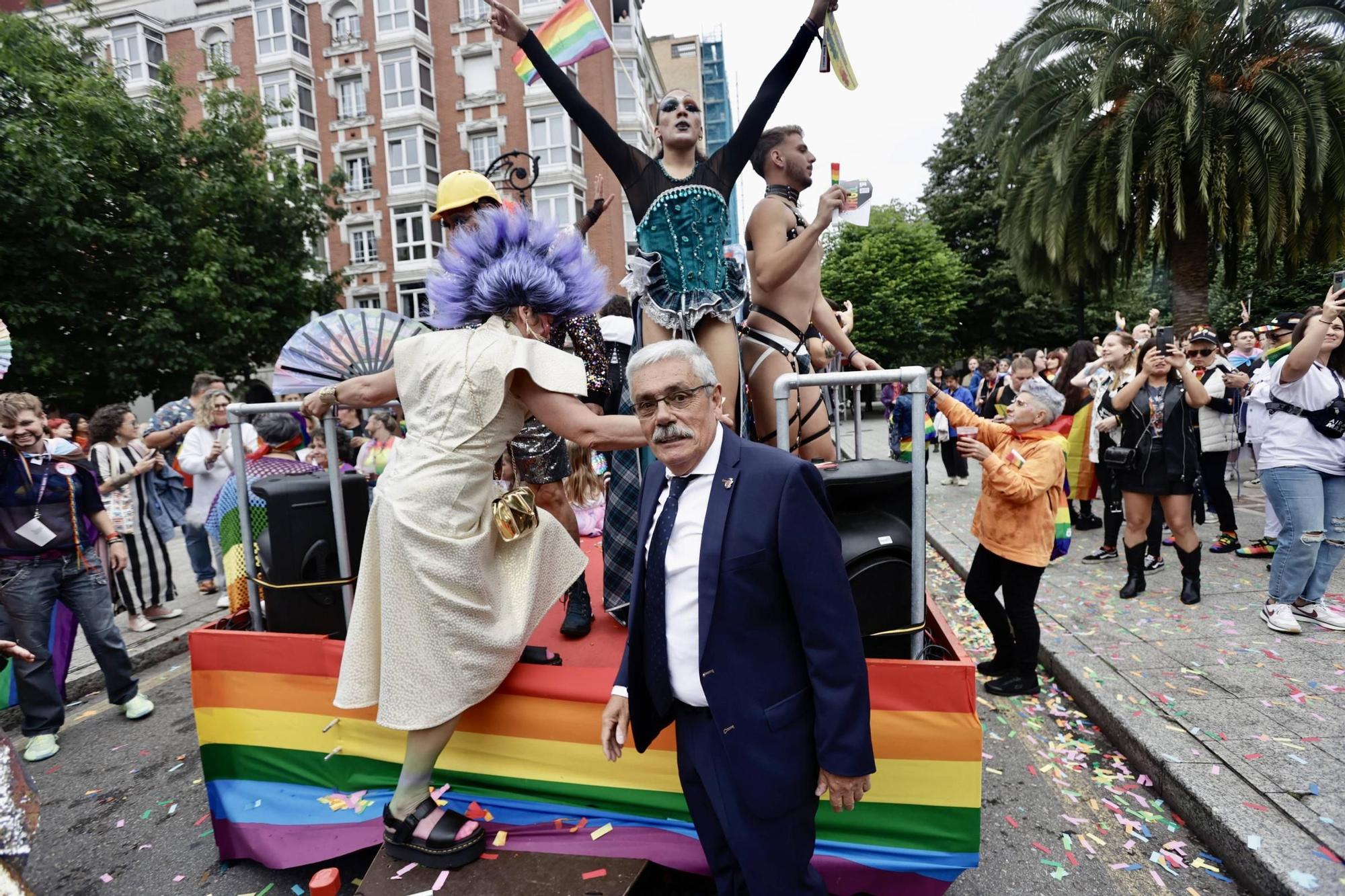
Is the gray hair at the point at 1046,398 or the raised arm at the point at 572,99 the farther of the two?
the gray hair at the point at 1046,398

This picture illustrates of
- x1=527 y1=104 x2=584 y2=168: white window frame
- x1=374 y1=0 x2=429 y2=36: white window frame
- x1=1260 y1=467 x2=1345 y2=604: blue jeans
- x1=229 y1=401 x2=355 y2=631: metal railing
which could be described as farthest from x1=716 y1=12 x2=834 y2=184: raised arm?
x1=374 y1=0 x2=429 y2=36: white window frame

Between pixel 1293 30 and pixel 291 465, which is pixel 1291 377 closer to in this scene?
pixel 291 465

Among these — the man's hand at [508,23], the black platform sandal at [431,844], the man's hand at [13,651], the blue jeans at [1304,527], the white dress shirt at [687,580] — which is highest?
the man's hand at [508,23]

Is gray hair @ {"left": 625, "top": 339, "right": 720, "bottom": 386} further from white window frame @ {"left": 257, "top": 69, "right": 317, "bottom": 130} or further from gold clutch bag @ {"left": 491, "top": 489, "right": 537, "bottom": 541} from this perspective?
white window frame @ {"left": 257, "top": 69, "right": 317, "bottom": 130}

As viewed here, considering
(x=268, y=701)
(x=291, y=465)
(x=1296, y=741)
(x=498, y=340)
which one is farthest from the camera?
(x=291, y=465)

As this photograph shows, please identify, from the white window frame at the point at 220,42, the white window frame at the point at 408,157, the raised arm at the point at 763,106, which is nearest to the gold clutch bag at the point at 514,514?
the raised arm at the point at 763,106

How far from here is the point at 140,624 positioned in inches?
244

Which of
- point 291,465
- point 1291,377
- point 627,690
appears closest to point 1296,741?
point 1291,377

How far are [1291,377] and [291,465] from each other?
634 centimetres

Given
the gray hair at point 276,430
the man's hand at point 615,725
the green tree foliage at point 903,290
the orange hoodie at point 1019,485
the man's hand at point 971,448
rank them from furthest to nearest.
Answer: the green tree foliage at point 903,290, the gray hair at point 276,430, the orange hoodie at point 1019,485, the man's hand at point 971,448, the man's hand at point 615,725

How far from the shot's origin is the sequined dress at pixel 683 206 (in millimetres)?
3023

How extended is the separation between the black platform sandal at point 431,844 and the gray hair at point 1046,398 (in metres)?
3.37

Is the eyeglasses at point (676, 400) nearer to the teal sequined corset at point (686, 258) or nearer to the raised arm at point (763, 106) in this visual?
the teal sequined corset at point (686, 258)

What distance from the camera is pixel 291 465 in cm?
479
